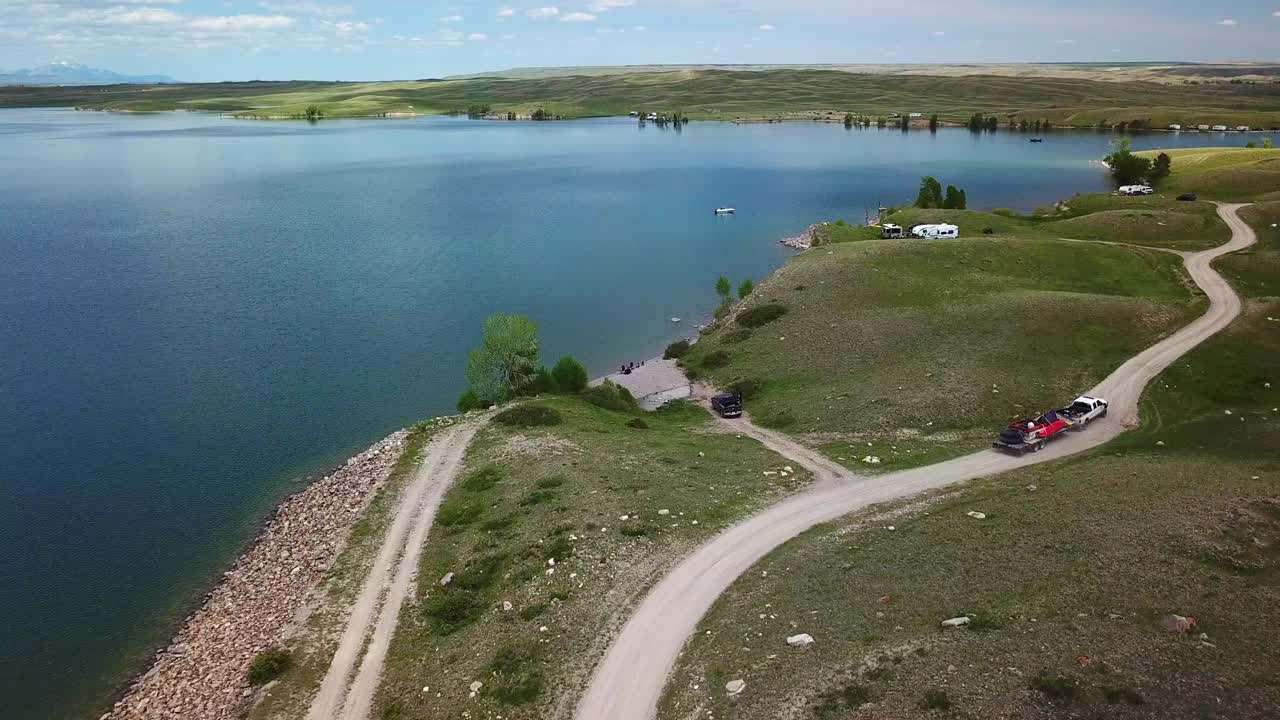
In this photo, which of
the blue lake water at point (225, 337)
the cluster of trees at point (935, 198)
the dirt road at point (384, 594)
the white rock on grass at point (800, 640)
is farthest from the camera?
the cluster of trees at point (935, 198)

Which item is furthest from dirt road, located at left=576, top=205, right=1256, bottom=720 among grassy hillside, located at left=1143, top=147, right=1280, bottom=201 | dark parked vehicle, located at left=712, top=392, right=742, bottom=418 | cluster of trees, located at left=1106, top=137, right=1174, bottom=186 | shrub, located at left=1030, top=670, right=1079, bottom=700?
cluster of trees, located at left=1106, top=137, right=1174, bottom=186

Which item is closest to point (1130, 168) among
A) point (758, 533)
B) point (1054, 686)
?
point (758, 533)

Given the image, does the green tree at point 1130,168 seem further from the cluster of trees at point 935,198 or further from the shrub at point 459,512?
the shrub at point 459,512

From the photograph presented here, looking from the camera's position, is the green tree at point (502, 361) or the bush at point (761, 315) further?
the bush at point (761, 315)

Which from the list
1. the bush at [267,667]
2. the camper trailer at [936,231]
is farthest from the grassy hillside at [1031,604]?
the camper trailer at [936,231]

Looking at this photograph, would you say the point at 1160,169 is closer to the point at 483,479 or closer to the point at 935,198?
the point at 935,198

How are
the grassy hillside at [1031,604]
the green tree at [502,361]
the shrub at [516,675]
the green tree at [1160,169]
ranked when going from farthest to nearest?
the green tree at [1160,169] < the green tree at [502,361] < the shrub at [516,675] < the grassy hillside at [1031,604]

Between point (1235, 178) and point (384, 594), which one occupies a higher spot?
point (1235, 178)
